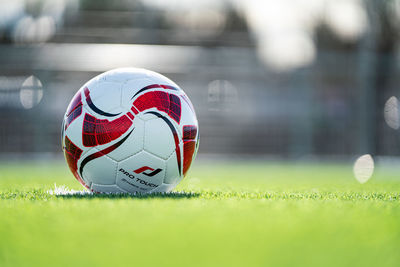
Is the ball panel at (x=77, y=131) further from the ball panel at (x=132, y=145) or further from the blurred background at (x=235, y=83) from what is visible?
the blurred background at (x=235, y=83)

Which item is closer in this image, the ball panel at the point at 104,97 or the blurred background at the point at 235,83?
the ball panel at the point at 104,97

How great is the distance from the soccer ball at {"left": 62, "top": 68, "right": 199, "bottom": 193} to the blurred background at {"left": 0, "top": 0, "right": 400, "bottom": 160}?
30.7 feet

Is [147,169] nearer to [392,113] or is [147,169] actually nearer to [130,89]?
[130,89]

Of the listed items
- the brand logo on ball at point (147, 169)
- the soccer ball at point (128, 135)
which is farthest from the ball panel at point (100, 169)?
the brand logo on ball at point (147, 169)

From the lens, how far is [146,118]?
3055 millimetres

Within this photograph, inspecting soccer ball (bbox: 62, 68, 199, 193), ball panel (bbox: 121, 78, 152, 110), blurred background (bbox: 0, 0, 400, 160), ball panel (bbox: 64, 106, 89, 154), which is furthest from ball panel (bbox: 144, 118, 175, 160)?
blurred background (bbox: 0, 0, 400, 160)

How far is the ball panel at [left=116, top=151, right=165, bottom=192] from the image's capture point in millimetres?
3033

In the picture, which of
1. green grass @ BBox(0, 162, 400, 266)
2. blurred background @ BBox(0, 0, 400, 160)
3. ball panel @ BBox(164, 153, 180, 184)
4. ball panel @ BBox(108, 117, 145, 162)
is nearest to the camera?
green grass @ BBox(0, 162, 400, 266)

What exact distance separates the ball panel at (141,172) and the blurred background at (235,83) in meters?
9.53

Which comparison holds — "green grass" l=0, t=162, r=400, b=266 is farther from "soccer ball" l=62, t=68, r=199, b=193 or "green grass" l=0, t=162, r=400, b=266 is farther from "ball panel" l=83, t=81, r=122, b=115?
"ball panel" l=83, t=81, r=122, b=115

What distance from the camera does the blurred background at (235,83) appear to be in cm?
1242

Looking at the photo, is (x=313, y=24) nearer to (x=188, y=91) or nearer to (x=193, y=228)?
(x=188, y=91)

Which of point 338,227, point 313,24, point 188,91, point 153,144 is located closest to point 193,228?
point 338,227

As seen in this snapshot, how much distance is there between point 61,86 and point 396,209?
11178mm
